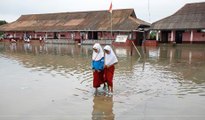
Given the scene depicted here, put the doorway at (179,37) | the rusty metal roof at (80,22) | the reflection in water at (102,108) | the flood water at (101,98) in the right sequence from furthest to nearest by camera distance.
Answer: the rusty metal roof at (80,22)
the doorway at (179,37)
the flood water at (101,98)
the reflection in water at (102,108)

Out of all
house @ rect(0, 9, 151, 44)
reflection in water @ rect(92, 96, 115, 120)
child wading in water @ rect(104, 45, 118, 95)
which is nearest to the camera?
reflection in water @ rect(92, 96, 115, 120)

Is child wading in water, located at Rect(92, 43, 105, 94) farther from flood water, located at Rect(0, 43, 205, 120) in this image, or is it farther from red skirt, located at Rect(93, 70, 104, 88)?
flood water, located at Rect(0, 43, 205, 120)

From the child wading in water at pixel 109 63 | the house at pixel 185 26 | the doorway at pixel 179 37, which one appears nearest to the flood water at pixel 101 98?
the child wading in water at pixel 109 63

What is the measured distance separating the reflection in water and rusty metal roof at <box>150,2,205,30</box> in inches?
1151

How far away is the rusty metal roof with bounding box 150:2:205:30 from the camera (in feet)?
116

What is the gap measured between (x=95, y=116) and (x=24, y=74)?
6840mm

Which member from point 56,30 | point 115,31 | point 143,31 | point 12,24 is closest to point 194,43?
point 143,31

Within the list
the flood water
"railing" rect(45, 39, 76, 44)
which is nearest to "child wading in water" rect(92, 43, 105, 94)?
the flood water

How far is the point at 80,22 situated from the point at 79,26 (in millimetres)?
2071

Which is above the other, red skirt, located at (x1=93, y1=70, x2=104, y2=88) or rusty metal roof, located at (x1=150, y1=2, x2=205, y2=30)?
rusty metal roof, located at (x1=150, y1=2, x2=205, y2=30)

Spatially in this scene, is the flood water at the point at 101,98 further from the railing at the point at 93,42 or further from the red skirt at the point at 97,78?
the railing at the point at 93,42

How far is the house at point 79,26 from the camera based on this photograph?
137 ft

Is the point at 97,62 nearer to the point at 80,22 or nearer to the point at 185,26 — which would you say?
the point at 185,26

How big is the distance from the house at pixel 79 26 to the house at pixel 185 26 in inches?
147
